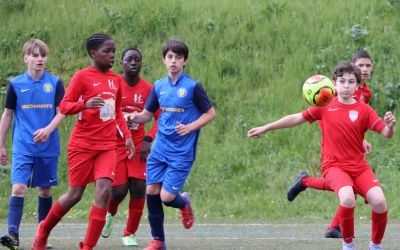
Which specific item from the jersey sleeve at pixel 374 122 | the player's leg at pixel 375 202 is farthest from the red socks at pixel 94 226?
the jersey sleeve at pixel 374 122

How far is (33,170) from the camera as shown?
897 cm

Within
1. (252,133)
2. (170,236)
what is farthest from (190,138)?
(170,236)

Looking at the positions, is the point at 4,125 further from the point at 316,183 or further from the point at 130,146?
the point at 316,183

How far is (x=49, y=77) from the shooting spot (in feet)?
29.6

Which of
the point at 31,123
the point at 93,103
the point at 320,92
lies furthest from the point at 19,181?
the point at 320,92

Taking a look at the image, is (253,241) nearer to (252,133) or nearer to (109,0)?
(252,133)

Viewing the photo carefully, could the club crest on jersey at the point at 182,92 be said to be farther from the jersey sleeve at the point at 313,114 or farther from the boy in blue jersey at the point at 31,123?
the boy in blue jersey at the point at 31,123

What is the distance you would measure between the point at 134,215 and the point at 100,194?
1468 millimetres

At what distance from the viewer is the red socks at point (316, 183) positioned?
8.89 metres

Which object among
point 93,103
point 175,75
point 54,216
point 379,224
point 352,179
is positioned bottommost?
point 54,216

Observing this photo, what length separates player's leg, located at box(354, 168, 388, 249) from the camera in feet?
25.9

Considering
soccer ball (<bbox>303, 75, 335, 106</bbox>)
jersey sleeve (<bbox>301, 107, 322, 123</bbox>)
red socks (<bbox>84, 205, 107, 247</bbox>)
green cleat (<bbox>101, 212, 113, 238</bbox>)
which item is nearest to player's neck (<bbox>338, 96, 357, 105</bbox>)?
soccer ball (<bbox>303, 75, 335, 106</bbox>)

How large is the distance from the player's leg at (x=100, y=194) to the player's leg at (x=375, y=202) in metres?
2.14

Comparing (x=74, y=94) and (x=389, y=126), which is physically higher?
(x=74, y=94)
